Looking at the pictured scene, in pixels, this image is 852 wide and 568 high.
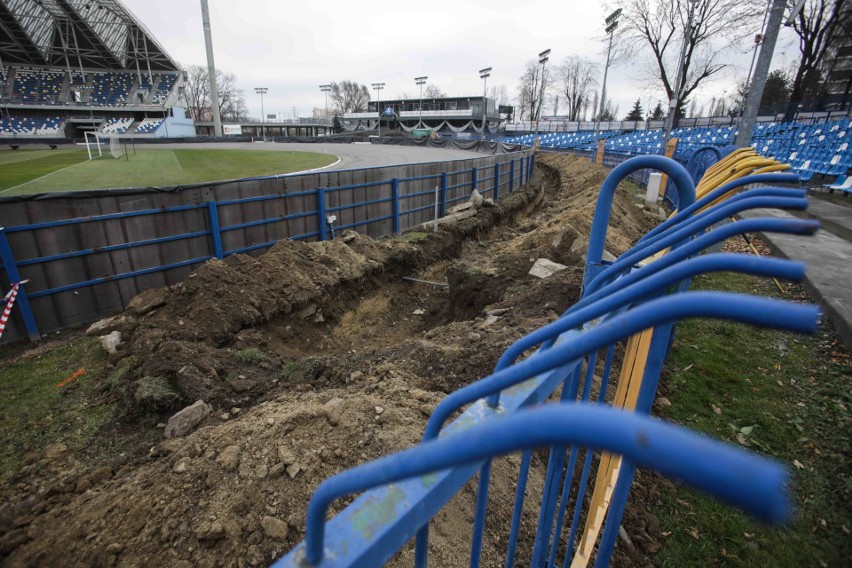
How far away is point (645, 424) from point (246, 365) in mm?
6068

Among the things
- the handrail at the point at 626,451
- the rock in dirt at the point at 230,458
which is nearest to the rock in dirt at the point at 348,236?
the rock in dirt at the point at 230,458

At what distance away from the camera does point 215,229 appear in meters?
8.52

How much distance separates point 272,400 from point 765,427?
475cm

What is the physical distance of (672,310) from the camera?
831mm

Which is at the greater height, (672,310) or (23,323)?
(672,310)

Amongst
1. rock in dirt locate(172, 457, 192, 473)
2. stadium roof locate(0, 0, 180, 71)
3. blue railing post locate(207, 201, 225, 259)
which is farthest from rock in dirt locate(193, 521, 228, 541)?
stadium roof locate(0, 0, 180, 71)

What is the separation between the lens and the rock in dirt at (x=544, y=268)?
26.4 ft

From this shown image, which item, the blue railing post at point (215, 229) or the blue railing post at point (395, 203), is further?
the blue railing post at point (395, 203)

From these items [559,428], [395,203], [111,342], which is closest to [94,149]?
[395,203]

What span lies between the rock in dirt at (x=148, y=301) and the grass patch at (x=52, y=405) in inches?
35.3

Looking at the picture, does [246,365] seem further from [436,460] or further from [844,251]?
[844,251]

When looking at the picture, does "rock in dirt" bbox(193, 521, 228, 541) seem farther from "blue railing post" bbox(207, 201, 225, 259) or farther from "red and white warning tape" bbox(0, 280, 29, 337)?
"blue railing post" bbox(207, 201, 225, 259)

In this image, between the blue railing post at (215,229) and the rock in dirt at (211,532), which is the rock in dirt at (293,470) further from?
the blue railing post at (215,229)

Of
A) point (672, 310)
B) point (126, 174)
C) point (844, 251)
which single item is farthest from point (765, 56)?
point (126, 174)
